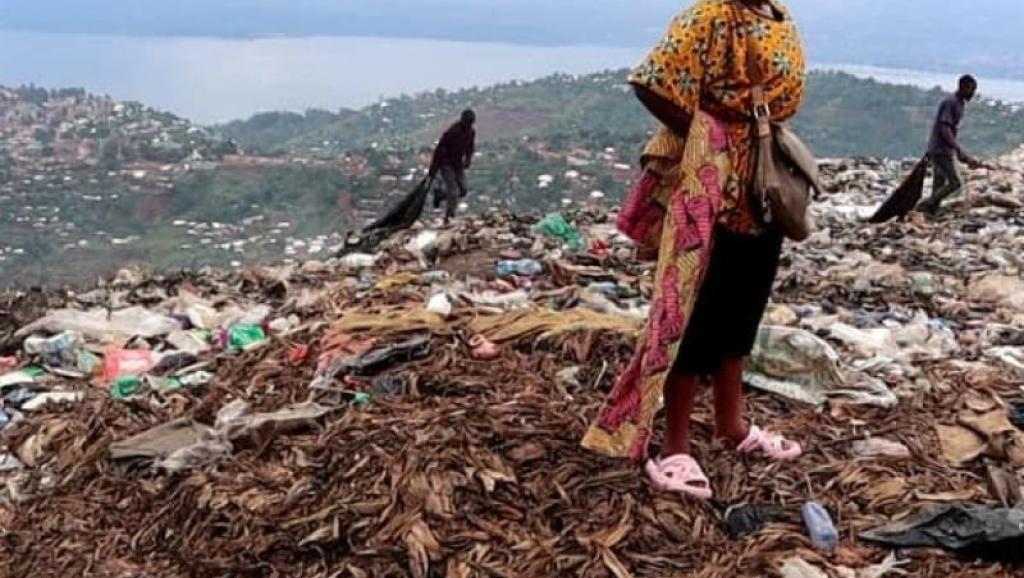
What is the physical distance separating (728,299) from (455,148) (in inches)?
319

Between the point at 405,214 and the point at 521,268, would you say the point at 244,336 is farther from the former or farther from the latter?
the point at 405,214

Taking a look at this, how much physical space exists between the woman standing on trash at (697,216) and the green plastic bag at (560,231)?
4661 millimetres

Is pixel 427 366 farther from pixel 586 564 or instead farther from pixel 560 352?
pixel 586 564

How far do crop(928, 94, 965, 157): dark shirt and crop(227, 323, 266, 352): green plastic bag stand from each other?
6007 millimetres

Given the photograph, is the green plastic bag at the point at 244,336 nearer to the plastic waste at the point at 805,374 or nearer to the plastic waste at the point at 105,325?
the plastic waste at the point at 105,325

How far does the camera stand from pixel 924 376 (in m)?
3.85

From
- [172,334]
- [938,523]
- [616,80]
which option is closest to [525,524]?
[938,523]

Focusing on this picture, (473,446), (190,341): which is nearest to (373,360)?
(473,446)

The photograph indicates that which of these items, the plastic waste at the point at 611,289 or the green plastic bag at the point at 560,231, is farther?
the green plastic bag at the point at 560,231

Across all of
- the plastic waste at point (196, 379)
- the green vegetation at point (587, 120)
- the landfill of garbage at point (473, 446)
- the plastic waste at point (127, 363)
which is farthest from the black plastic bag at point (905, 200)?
the green vegetation at point (587, 120)

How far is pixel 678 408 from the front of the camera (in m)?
2.79

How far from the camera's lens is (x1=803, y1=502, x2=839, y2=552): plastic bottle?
8.60ft

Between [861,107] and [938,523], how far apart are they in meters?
31.0

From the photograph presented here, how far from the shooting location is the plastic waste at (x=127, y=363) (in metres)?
4.59
